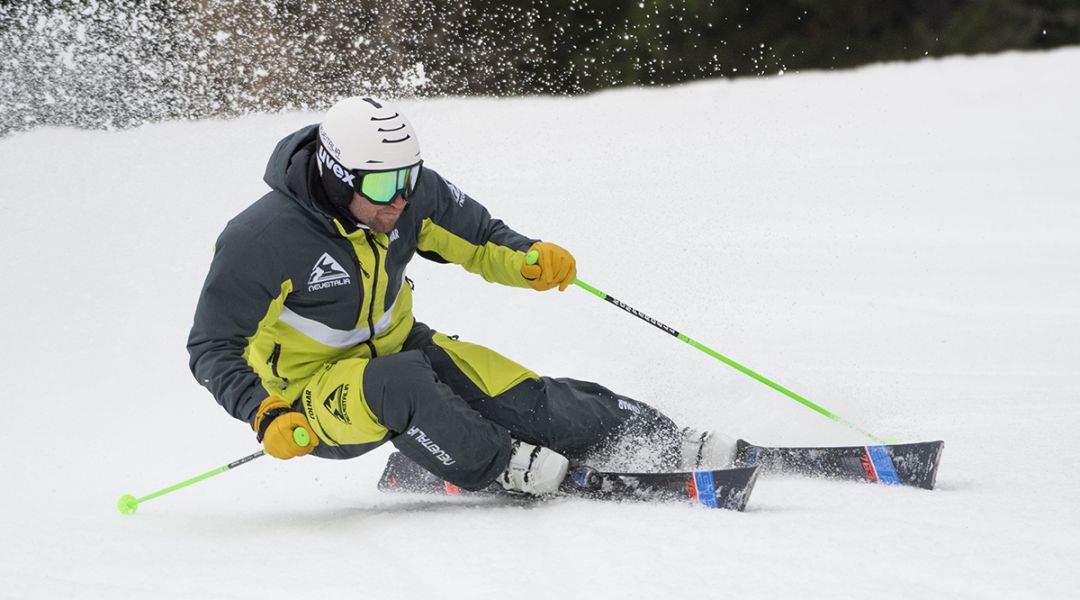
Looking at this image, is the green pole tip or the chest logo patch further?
the green pole tip

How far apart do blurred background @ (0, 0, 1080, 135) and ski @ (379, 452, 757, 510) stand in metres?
7.72

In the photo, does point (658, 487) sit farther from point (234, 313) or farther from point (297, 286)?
point (234, 313)

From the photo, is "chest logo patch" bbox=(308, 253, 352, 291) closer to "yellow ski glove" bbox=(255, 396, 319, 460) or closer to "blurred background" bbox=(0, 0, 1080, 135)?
"yellow ski glove" bbox=(255, 396, 319, 460)

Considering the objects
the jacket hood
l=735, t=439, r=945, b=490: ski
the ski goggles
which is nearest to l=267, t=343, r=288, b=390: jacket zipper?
the jacket hood

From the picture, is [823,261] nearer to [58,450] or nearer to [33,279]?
[58,450]

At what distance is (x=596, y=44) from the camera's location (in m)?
15.8

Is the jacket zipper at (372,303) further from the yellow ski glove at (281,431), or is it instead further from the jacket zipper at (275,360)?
the yellow ski glove at (281,431)

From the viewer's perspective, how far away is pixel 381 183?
117 inches

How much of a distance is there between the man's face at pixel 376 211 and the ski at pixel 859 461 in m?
1.20

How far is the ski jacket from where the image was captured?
2982 millimetres

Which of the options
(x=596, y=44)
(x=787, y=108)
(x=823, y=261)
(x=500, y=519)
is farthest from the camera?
(x=596, y=44)

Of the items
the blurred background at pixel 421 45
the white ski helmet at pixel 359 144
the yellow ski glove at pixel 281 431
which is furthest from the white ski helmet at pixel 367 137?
the blurred background at pixel 421 45

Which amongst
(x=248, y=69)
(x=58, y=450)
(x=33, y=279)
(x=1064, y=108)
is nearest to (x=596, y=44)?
(x=248, y=69)

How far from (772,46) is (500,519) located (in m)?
14.3
